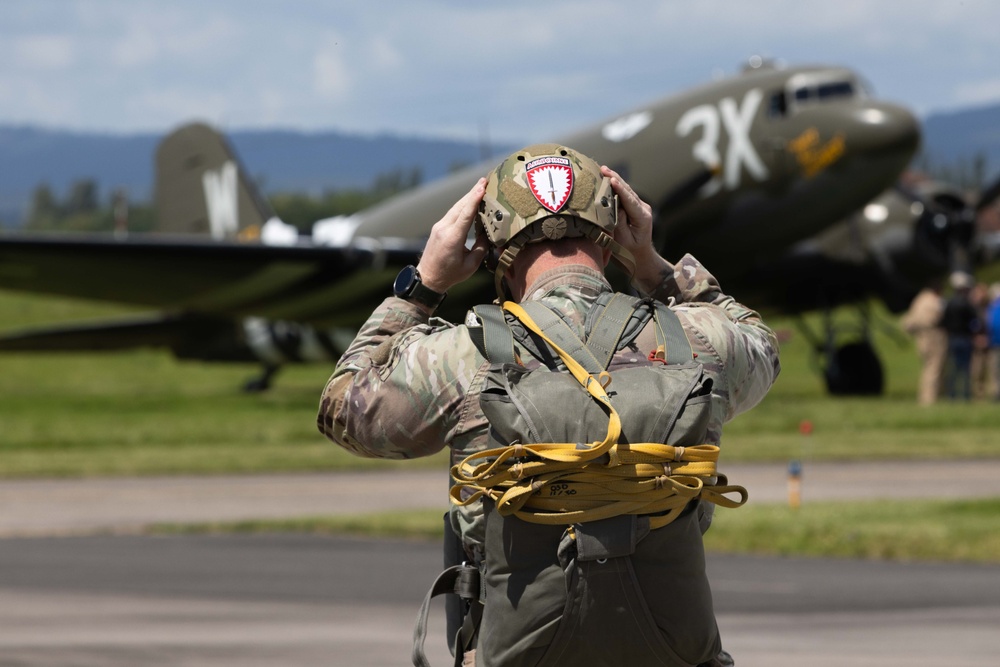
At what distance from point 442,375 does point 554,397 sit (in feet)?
0.87

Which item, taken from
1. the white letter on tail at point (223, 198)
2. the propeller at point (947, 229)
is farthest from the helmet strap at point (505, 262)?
the white letter on tail at point (223, 198)

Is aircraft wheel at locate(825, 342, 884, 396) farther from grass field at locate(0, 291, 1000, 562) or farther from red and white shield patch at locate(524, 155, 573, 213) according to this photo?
red and white shield patch at locate(524, 155, 573, 213)

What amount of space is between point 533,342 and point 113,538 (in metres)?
9.73

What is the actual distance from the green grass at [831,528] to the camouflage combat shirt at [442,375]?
26.2 feet

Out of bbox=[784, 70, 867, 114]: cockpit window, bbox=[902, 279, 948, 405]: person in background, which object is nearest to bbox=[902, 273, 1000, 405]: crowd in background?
bbox=[902, 279, 948, 405]: person in background

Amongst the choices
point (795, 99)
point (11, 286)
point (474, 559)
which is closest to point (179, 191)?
point (11, 286)

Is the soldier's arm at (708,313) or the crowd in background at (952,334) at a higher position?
the soldier's arm at (708,313)

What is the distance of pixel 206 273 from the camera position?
26453 mm

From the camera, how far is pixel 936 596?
936 cm

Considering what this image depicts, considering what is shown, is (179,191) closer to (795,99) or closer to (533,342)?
(795,99)

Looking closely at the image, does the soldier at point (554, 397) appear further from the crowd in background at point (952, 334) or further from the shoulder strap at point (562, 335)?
the crowd in background at point (952, 334)

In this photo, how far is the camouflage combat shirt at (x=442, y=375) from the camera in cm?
328

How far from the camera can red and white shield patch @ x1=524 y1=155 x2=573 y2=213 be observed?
3324mm

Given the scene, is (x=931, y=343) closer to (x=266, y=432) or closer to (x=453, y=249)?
(x=266, y=432)
